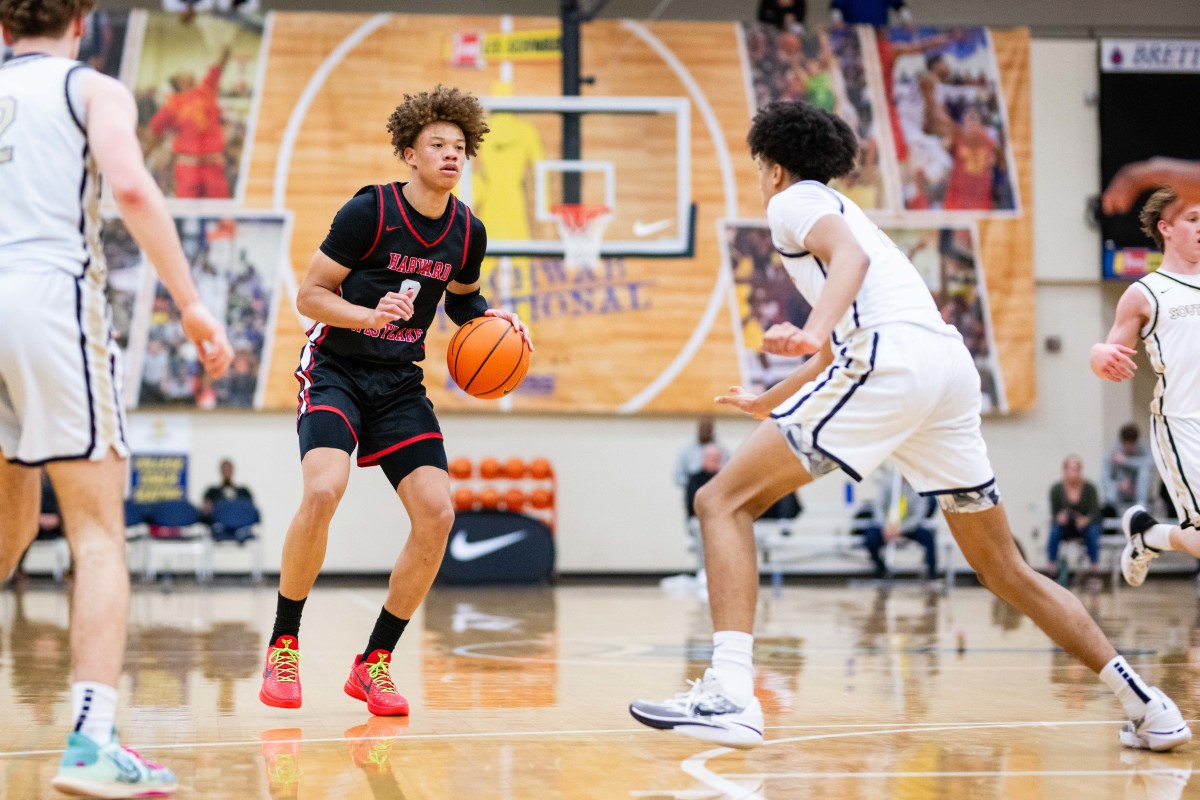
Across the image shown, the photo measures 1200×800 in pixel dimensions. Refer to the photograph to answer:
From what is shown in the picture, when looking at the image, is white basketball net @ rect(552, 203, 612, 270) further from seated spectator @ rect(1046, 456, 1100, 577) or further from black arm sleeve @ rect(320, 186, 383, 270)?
black arm sleeve @ rect(320, 186, 383, 270)

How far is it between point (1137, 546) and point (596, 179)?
417 inches

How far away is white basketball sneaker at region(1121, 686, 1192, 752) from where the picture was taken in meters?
4.09

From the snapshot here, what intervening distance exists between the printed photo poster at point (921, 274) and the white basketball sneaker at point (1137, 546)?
392 inches

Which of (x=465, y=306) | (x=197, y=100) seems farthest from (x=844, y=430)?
(x=197, y=100)

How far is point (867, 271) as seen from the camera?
401 centimetres

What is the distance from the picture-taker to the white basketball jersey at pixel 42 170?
11.0 ft

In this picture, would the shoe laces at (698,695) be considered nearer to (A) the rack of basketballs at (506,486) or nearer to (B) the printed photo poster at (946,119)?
(A) the rack of basketballs at (506,486)

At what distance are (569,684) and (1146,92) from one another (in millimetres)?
13412

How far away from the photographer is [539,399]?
16078 mm

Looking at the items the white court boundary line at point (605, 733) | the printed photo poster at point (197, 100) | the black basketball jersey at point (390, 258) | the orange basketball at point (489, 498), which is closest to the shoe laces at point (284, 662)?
the white court boundary line at point (605, 733)

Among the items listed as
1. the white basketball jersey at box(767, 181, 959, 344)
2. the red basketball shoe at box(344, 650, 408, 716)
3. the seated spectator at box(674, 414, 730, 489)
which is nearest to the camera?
the white basketball jersey at box(767, 181, 959, 344)

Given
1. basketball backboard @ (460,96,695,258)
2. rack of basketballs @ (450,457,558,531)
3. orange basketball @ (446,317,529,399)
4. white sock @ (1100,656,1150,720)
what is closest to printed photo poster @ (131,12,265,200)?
basketball backboard @ (460,96,695,258)

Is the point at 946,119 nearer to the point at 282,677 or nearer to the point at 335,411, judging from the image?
the point at 335,411

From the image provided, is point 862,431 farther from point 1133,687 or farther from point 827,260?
point 1133,687
